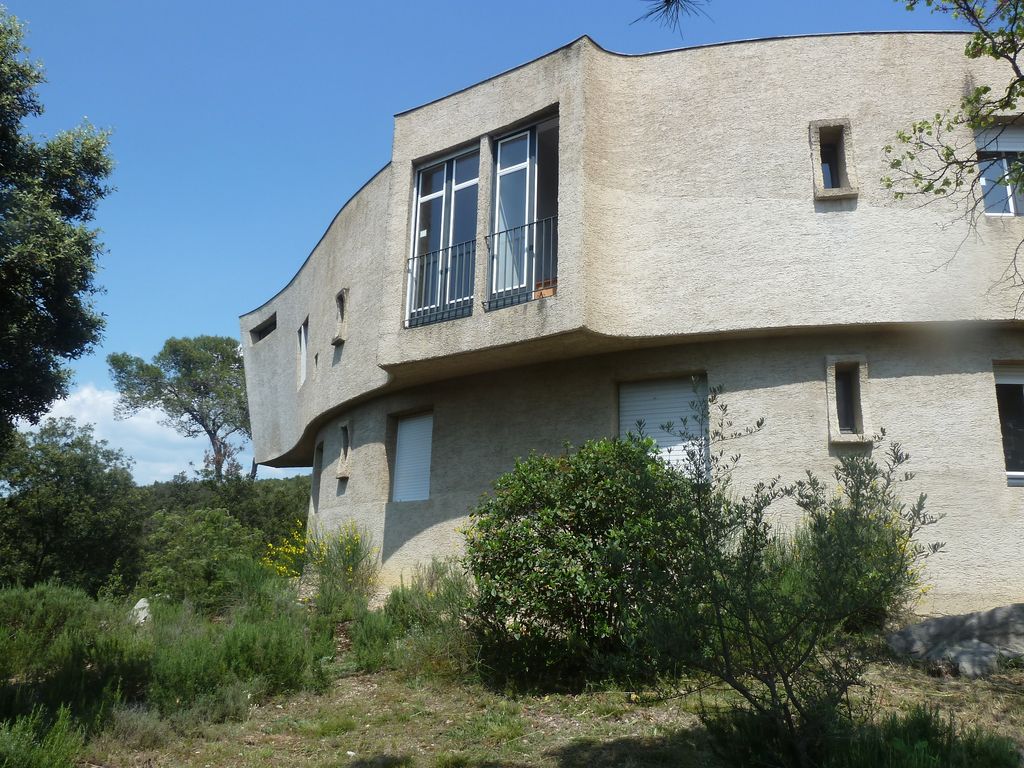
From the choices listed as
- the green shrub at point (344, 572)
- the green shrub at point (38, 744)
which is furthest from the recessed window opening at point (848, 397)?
the green shrub at point (38, 744)

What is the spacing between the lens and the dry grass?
231 inches

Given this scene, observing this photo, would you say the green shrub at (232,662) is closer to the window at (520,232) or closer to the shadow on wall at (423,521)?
the shadow on wall at (423,521)

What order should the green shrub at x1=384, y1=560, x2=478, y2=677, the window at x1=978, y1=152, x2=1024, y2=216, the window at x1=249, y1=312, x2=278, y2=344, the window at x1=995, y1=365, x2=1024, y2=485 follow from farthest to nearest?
the window at x1=249, y1=312, x2=278, y2=344 < the window at x1=978, y1=152, x2=1024, y2=216 < the window at x1=995, y1=365, x2=1024, y2=485 < the green shrub at x1=384, y1=560, x2=478, y2=677

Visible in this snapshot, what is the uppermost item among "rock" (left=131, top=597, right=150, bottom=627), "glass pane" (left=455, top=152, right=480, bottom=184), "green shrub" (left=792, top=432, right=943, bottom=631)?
"glass pane" (left=455, top=152, right=480, bottom=184)

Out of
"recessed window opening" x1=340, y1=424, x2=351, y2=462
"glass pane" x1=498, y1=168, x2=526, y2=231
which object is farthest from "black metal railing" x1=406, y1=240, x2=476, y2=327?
"recessed window opening" x1=340, y1=424, x2=351, y2=462

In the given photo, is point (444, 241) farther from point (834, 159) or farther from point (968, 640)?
point (968, 640)

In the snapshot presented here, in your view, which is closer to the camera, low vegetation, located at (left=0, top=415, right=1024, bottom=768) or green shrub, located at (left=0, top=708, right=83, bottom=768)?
low vegetation, located at (left=0, top=415, right=1024, bottom=768)

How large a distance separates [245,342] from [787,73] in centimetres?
1778

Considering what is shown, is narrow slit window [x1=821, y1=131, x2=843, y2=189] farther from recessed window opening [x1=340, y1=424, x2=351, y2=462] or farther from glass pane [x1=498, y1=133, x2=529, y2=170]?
recessed window opening [x1=340, y1=424, x2=351, y2=462]

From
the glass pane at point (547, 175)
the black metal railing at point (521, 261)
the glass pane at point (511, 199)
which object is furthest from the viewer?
the glass pane at point (547, 175)

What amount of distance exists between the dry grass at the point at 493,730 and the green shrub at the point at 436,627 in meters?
0.61

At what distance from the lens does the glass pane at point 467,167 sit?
40.6 ft

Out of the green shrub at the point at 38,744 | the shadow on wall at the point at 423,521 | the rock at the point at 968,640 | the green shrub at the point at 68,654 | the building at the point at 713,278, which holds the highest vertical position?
the building at the point at 713,278

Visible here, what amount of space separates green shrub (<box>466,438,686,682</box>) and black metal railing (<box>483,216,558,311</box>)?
3426mm
